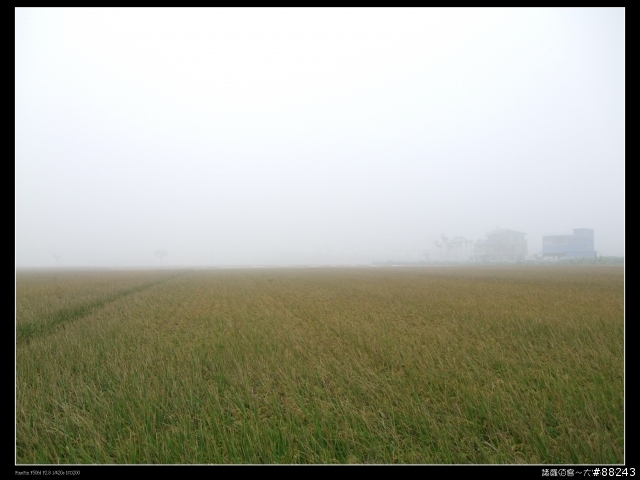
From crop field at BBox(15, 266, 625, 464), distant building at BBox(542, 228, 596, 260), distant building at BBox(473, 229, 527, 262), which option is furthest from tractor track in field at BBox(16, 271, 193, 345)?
distant building at BBox(473, 229, 527, 262)

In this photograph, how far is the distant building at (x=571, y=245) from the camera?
8300 centimetres

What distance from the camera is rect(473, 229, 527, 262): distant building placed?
104500mm

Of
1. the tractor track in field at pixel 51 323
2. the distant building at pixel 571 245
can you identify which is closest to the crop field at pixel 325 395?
the tractor track in field at pixel 51 323

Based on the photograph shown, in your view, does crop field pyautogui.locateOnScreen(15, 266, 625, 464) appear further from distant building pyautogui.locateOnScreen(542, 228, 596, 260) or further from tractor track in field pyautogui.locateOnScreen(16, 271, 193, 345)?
distant building pyautogui.locateOnScreen(542, 228, 596, 260)

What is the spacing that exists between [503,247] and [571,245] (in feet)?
74.9

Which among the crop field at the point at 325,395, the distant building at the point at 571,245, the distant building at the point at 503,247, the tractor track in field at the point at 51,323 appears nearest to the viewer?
the crop field at the point at 325,395

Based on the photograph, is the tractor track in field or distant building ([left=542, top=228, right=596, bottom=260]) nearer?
the tractor track in field

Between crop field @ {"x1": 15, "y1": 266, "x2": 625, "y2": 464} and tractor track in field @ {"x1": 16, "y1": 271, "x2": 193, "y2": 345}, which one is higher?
crop field @ {"x1": 15, "y1": 266, "x2": 625, "y2": 464}

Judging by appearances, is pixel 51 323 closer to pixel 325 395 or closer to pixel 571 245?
pixel 325 395

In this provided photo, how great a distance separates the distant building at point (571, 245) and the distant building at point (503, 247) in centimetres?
977

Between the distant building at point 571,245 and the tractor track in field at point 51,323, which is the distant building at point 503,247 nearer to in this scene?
the distant building at point 571,245

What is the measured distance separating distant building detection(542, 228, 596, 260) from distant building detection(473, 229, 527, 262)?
9.77 metres

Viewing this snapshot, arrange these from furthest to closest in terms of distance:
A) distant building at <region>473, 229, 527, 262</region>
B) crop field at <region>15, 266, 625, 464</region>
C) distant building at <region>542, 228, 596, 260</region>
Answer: distant building at <region>473, 229, 527, 262</region>, distant building at <region>542, 228, 596, 260</region>, crop field at <region>15, 266, 625, 464</region>
